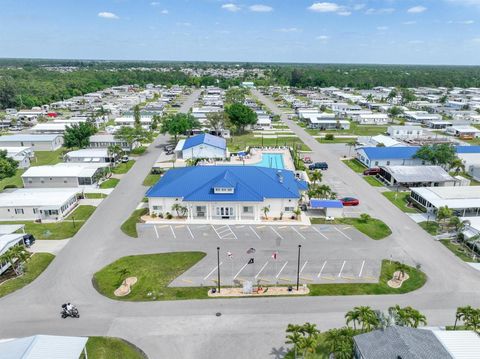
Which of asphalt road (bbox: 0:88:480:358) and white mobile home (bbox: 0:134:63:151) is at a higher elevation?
white mobile home (bbox: 0:134:63:151)

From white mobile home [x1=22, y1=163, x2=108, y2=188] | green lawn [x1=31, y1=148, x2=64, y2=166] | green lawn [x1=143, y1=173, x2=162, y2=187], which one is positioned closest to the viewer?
white mobile home [x1=22, y1=163, x2=108, y2=188]

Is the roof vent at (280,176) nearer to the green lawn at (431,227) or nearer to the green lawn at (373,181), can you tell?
the green lawn at (373,181)

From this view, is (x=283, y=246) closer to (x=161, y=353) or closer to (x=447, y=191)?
(x=161, y=353)

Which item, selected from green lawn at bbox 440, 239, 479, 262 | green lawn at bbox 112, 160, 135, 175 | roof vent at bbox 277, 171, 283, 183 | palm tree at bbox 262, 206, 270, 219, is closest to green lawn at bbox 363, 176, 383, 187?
roof vent at bbox 277, 171, 283, 183

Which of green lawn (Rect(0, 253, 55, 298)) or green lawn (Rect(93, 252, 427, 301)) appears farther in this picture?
green lawn (Rect(0, 253, 55, 298))

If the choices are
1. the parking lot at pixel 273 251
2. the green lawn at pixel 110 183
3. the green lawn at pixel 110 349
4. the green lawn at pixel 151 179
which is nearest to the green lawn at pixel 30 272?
the parking lot at pixel 273 251

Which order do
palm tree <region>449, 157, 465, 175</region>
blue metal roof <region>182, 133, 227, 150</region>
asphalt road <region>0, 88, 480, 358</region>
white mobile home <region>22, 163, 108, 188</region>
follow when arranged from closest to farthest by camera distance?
asphalt road <region>0, 88, 480, 358</region>
white mobile home <region>22, 163, 108, 188</region>
palm tree <region>449, 157, 465, 175</region>
blue metal roof <region>182, 133, 227, 150</region>

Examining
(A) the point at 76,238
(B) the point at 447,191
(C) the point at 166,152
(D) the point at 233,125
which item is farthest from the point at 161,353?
(D) the point at 233,125

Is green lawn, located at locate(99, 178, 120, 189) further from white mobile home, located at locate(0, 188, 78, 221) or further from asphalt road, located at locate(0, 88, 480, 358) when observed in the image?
asphalt road, located at locate(0, 88, 480, 358)
